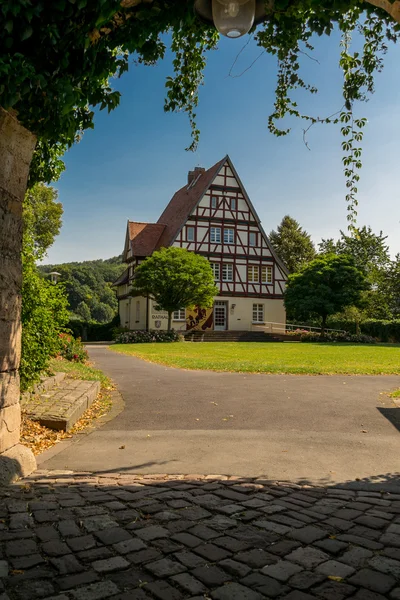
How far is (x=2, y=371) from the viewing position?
4559 mm

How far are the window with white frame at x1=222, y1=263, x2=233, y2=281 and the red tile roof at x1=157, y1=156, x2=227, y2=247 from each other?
5.10 m

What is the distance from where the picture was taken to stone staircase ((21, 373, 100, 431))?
21.8ft

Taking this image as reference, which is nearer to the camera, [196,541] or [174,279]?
[196,541]

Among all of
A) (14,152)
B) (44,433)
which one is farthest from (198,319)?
(14,152)

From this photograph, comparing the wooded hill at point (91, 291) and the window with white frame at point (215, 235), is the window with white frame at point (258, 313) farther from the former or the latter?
the wooded hill at point (91, 291)

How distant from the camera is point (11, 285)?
4.68 meters

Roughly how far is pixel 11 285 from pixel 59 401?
11.9 ft

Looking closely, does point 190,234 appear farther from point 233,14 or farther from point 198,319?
point 233,14

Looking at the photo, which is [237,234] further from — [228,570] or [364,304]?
[228,570]

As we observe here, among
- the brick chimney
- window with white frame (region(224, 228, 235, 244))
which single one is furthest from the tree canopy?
the brick chimney

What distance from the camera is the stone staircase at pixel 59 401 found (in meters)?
6.63

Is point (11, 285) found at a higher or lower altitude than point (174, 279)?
lower

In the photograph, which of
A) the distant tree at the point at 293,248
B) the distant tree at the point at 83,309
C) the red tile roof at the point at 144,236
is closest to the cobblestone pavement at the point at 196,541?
the red tile roof at the point at 144,236

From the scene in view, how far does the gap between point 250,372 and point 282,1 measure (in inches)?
456
